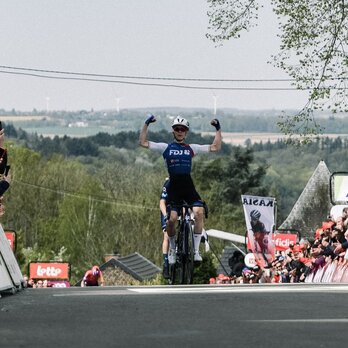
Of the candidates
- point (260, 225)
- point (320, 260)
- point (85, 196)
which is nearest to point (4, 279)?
point (320, 260)

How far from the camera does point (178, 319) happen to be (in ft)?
37.8

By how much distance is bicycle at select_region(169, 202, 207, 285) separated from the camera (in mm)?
19891

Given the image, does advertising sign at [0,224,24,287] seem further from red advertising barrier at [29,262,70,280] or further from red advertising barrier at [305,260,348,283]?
red advertising barrier at [29,262,70,280]

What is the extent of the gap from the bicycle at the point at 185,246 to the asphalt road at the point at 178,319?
4.43 m

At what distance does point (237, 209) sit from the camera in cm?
13012

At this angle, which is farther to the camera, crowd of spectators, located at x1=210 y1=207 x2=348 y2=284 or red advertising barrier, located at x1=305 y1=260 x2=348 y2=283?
crowd of spectators, located at x1=210 y1=207 x2=348 y2=284

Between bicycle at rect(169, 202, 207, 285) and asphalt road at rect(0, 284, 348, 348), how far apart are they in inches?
174

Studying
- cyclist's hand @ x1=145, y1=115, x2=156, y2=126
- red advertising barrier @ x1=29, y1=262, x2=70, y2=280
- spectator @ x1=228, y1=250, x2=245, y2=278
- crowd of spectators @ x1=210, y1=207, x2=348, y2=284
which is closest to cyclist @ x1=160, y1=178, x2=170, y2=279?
cyclist's hand @ x1=145, y1=115, x2=156, y2=126

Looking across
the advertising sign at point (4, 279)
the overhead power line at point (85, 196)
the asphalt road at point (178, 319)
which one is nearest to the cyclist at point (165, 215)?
the advertising sign at point (4, 279)

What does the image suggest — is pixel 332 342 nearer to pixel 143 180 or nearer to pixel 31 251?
pixel 31 251

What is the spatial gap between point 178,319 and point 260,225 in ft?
97.6

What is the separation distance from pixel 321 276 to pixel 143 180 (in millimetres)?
95392

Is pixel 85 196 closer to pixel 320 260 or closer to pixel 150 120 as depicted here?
pixel 320 260

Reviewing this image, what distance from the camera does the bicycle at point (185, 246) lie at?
19891mm
